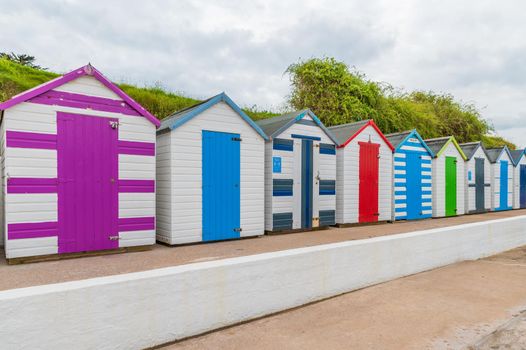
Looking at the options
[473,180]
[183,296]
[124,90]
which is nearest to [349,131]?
[473,180]

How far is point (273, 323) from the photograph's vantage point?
151 inches

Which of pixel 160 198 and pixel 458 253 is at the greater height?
pixel 160 198

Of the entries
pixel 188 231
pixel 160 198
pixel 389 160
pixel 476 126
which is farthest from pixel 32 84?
pixel 476 126

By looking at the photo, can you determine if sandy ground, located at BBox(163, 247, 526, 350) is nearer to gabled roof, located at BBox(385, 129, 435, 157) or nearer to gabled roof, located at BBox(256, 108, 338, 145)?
gabled roof, located at BBox(256, 108, 338, 145)

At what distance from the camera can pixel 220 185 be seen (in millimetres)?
7723

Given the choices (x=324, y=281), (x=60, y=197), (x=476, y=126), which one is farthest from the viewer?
(x=476, y=126)

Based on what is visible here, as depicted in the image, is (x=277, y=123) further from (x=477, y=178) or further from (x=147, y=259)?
(x=477, y=178)

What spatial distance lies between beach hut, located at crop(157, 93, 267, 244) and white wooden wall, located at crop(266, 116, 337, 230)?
52 cm

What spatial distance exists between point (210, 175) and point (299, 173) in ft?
8.45

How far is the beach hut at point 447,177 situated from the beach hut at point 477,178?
39 centimetres

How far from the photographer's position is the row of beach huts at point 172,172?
5688 millimetres

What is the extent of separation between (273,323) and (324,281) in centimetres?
104

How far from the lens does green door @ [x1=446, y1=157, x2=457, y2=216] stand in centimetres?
1295

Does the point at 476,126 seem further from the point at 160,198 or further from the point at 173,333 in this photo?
the point at 173,333
